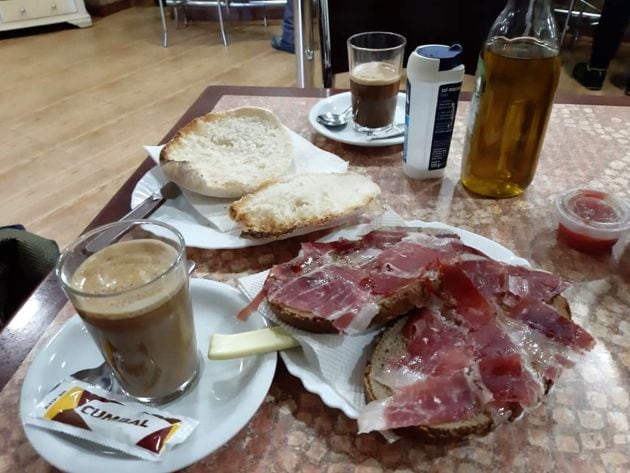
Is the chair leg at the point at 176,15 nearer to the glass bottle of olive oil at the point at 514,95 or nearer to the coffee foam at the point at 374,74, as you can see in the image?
the coffee foam at the point at 374,74

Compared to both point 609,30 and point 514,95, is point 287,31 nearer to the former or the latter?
point 609,30

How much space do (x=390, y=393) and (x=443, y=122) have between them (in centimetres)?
62

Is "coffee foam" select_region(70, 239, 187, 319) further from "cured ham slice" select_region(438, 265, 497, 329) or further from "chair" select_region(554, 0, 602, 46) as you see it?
"chair" select_region(554, 0, 602, 46)

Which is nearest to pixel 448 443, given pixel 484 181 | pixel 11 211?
pixel 484 181

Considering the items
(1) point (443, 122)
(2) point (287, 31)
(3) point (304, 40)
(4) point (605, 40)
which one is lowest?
(2) point (287, 31)

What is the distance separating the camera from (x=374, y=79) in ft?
4.00

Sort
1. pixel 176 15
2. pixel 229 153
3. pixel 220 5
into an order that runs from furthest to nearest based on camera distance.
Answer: pixel 176 15
pixel 220 5
pixel 229 153

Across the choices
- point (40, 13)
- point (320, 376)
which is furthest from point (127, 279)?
point (40, 13)

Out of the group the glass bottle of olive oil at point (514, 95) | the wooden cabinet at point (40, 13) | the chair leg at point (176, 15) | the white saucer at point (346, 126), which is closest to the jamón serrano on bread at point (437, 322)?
the glass bottle of olive oil at point (514, 95)

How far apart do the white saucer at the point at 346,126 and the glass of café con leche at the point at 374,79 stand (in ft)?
0.12

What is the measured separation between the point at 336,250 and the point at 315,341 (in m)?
0.18

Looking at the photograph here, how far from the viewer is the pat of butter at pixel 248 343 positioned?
2.18 feet

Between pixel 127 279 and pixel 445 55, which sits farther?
pixel 445 55

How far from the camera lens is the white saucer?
1208 mm
